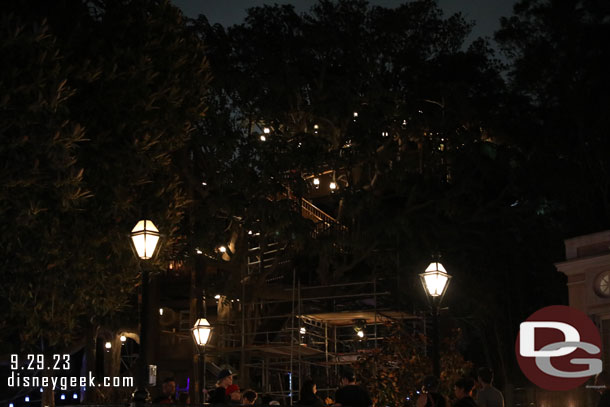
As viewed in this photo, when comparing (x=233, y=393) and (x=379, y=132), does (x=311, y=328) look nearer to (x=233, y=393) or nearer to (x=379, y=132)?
(x=379, y=132)

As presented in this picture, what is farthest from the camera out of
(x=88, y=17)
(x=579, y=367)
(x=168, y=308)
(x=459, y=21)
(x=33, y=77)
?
(x=168, y=308)

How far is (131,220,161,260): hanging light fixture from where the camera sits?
43.1ft

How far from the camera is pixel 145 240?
43.2 ft

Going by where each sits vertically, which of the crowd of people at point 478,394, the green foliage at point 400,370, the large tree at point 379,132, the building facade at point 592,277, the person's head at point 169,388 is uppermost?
the large tree at point 379,132

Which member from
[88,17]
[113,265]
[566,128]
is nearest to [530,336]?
[566,128]

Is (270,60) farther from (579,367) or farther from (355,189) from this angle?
(579,367)

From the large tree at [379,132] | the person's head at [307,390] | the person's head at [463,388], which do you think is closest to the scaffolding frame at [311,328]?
the large tree at [379,132]

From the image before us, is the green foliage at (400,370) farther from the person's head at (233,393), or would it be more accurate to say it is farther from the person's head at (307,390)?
the person's head at (307,390)

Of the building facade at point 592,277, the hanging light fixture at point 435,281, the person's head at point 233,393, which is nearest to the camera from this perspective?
the person's head at point 233,393

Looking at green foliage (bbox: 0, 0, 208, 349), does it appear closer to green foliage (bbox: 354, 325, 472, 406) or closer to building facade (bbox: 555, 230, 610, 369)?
green foliage (bbox: 354, 325, 472, 406)

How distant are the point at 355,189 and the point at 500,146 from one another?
587cm

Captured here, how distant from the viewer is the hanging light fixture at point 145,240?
13.1 meters

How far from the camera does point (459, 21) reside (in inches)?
1198

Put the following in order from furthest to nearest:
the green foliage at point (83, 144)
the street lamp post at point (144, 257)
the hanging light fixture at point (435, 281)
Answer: the hanging light fixture at point (435, 281)
the green foliage at point (83, 144)
the street lamp post at point (144, 257)
